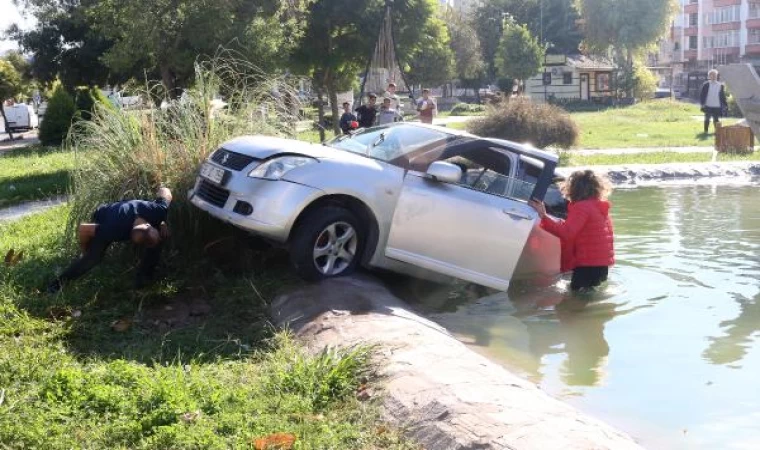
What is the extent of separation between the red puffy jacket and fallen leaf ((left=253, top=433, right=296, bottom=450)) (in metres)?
4.73

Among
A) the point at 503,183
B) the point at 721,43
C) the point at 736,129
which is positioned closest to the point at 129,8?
the point at 503,183

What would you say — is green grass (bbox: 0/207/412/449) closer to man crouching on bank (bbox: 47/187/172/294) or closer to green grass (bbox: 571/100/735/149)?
man crouching on bank (bbox: 47/187/172/294)

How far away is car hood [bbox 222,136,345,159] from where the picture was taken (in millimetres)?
7539

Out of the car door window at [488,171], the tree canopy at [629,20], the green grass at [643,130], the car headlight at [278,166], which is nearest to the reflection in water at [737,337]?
the car door window at [488,171]

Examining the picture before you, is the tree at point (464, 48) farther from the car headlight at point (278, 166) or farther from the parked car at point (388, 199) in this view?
the car headlight at point (278, 166)

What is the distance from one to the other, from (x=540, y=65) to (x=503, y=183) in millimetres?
59227

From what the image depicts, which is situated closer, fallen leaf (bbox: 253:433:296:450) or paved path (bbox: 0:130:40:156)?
fallen leaf (bbox: 253:433:296:450)

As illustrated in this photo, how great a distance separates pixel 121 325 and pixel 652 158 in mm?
15945

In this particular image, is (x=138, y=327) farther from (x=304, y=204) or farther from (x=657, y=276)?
(x=657, y=276)

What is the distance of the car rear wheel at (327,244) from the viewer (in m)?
7.34

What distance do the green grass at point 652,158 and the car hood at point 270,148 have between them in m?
12.3

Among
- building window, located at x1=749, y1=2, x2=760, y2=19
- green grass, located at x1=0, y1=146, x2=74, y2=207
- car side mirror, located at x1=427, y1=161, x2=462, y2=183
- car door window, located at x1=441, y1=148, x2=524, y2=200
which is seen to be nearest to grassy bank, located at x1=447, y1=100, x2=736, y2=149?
green grass, located at x1=0, y1=146, x2=74, y2=207

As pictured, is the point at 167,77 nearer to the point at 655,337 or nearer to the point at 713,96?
the point at 655,337

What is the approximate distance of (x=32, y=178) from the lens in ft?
54.4
